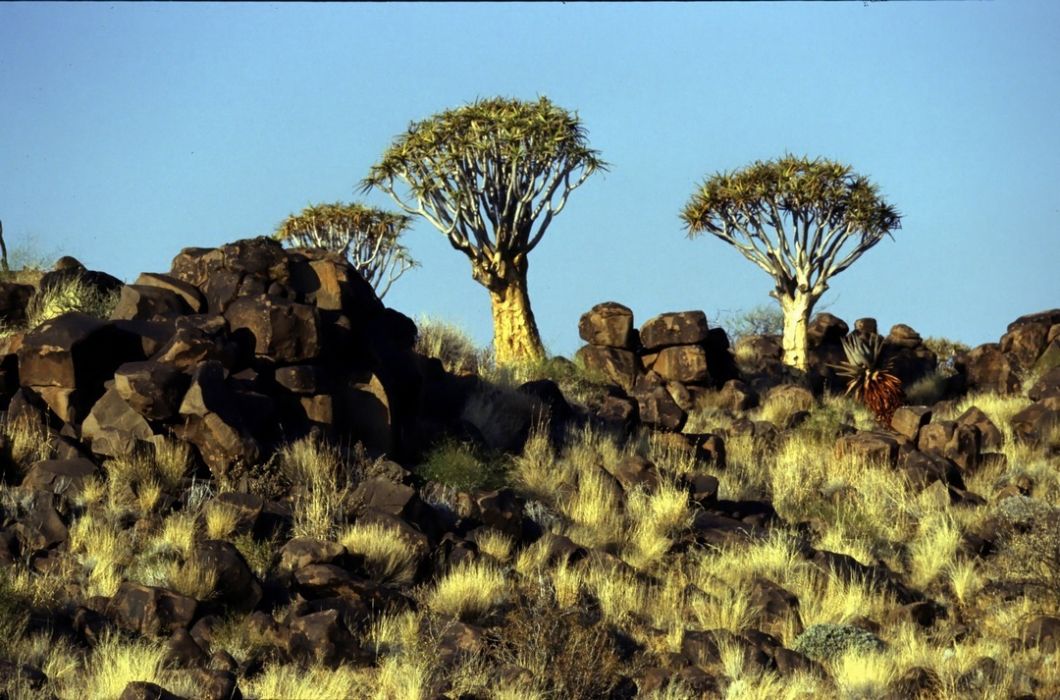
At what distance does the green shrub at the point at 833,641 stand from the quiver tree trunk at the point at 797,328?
57.9 feet

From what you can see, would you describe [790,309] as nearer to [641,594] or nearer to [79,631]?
[641,594]

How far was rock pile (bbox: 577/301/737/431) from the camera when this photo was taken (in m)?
27.2

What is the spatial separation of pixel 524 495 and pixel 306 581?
16.2 ft

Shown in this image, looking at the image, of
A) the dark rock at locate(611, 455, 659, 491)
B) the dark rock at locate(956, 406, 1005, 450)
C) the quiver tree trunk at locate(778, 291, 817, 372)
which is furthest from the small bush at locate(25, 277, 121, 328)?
the quiver tree trunk at locate(778, 291, 817, 372)

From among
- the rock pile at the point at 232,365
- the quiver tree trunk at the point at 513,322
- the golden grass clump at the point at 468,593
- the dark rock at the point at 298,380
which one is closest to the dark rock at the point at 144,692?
the golden grass clump at the point at 468,593

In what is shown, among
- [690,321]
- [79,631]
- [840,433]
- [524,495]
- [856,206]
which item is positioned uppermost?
[856,206]

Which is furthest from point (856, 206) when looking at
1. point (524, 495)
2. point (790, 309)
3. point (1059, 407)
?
point (524, 495)

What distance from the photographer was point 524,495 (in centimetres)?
1778

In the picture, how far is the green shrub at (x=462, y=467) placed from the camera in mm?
17312

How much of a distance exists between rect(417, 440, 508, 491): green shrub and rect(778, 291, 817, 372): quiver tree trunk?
1399 cm

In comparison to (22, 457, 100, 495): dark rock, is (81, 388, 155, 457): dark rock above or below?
above

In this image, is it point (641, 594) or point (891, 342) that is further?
point (891, 342)

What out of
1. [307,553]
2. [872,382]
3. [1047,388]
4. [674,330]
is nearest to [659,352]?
[674,330]

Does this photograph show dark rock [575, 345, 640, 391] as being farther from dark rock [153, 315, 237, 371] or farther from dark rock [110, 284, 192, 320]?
dark rock [153, 315, 237, 371]
